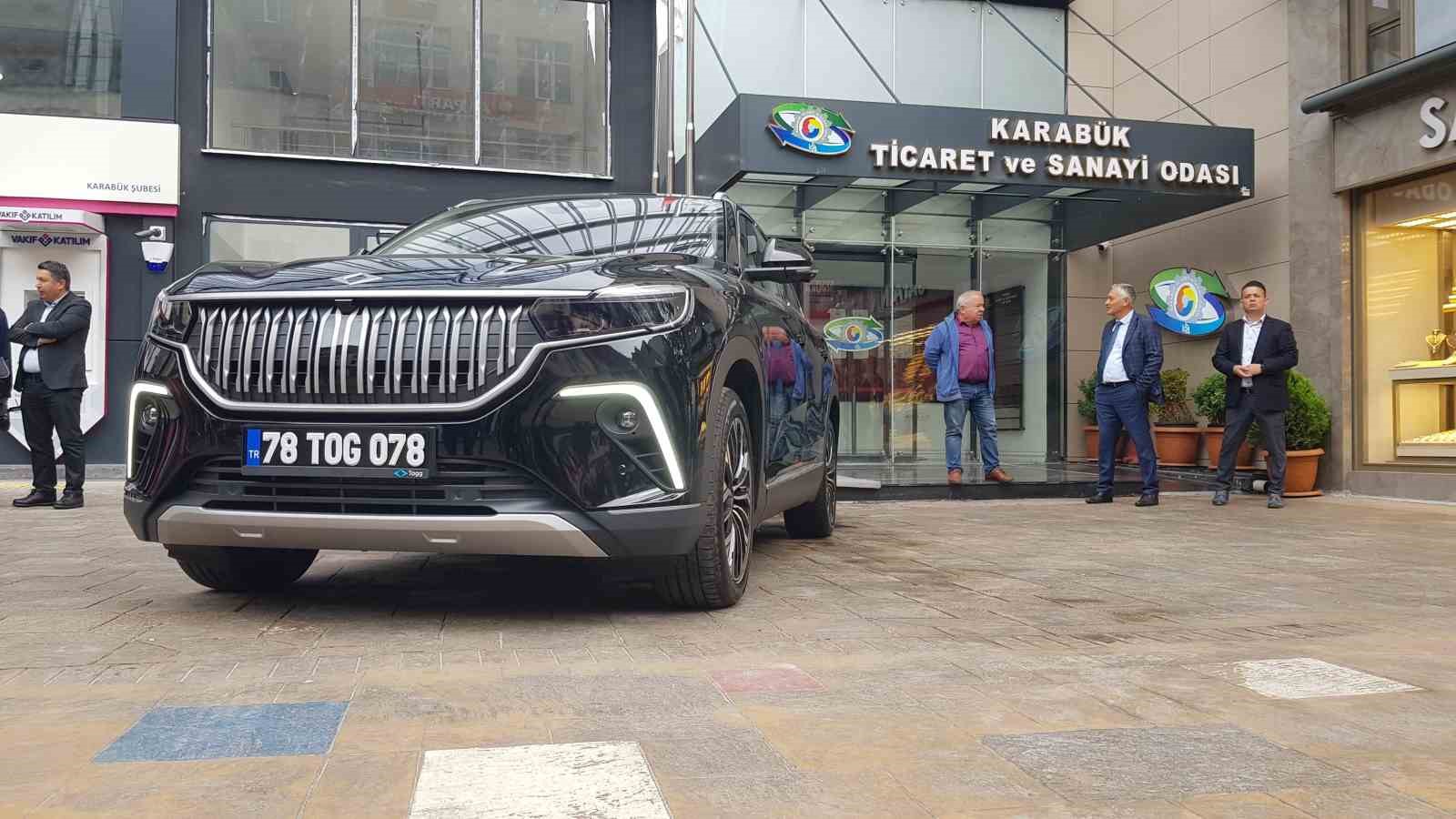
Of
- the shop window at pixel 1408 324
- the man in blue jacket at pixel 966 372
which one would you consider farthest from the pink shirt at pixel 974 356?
the shop window at pixel 1408 324

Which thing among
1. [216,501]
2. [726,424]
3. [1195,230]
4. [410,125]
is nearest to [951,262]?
[1195,230]

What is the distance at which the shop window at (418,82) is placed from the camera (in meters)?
13.7

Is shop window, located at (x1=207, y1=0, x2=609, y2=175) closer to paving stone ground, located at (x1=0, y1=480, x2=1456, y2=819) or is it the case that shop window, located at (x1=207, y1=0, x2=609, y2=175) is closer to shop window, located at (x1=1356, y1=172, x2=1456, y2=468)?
shop window, located at (x1=1356, y1=172, x2=1456, y2=468)

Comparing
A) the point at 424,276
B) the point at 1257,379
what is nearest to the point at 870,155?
the point at 1257,379

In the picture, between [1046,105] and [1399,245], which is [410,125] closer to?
[1046,105]

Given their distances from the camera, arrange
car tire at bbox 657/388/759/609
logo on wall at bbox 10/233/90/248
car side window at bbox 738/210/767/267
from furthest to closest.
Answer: logo on wall at bbox 10/233/90/248 < car side window at bbox 738/210/767/267 < car tire at bbox 657/388/759/609

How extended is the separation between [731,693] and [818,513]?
3.93m

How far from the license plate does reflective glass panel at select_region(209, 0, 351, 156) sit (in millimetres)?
11202

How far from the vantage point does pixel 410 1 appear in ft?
47.3

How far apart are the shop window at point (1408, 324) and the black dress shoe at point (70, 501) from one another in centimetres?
1131

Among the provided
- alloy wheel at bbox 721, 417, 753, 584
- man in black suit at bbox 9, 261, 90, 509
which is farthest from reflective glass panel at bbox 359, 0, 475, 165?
alloy wheel at bbox 721, 417, 753, 584

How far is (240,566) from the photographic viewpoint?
14.0 feet

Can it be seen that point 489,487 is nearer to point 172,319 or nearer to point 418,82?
point 172,319

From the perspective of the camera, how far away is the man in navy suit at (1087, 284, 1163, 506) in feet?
32.2
